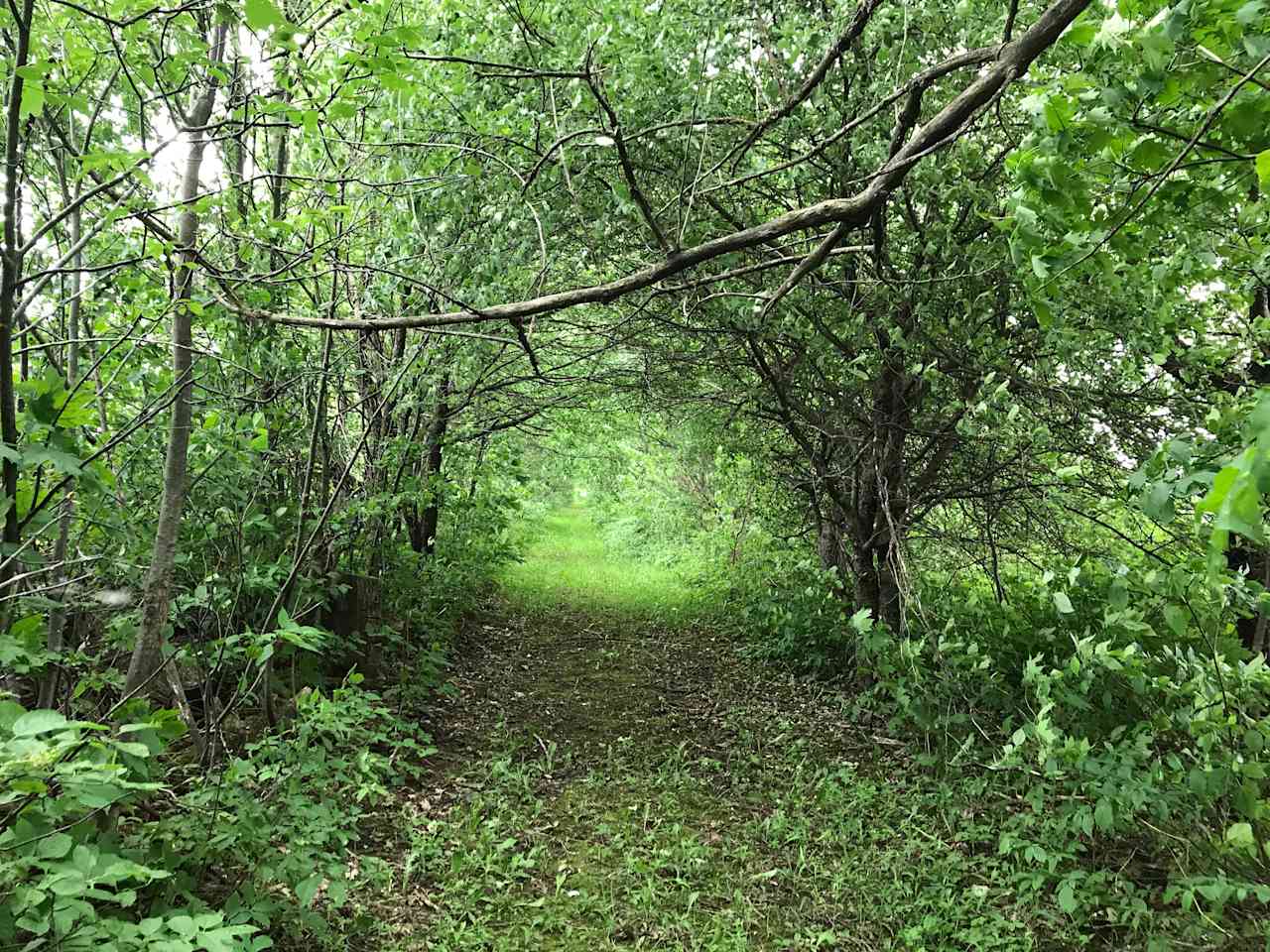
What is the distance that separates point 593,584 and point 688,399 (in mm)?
5996

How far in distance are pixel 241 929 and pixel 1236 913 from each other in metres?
3.88

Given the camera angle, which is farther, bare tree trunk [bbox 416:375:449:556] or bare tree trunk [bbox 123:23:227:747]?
bare tree trunk [bbox 416:375:449:556]

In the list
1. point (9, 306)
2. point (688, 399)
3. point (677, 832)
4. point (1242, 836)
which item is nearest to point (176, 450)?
point (9, 306)

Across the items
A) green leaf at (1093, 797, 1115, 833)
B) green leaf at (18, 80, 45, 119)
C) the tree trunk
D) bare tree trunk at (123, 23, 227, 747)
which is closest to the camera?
green leaf at (18, 80, 45, 119)

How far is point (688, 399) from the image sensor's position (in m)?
7.22

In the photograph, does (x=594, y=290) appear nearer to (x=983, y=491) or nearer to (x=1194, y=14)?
(x=1194, y=14)

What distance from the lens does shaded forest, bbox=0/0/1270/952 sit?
7.15 feet

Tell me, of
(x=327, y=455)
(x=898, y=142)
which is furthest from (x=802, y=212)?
(x=327, y=455)

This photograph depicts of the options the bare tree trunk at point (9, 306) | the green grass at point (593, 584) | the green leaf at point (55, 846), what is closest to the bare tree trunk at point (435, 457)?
the green grass at point (593, 584)

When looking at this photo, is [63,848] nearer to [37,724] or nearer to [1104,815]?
[37,724]

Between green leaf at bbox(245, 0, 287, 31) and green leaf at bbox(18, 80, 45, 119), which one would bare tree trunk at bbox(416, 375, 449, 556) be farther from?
green leaf at bbox(245, 0, 287, 31)

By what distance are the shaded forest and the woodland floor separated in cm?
3

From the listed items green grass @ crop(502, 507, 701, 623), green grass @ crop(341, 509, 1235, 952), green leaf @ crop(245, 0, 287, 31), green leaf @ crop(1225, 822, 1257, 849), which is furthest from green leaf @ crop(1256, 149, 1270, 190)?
green grass @ crop(502, 507, 701, 623)

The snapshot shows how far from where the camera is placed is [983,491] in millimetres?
5586
